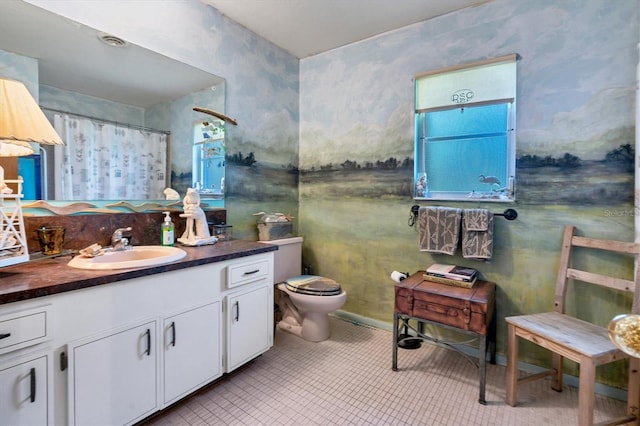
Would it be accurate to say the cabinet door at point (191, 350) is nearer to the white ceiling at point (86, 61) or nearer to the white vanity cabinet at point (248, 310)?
the white vanity cabinet at point (248, 310)

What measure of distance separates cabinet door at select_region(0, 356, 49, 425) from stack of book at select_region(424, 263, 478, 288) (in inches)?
80.1

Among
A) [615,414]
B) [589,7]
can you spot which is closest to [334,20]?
[589,7]

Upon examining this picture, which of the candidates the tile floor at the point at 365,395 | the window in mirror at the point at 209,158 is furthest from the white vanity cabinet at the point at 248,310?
the window in mirror at the point at 209,158

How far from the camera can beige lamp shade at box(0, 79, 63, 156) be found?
1260 mm

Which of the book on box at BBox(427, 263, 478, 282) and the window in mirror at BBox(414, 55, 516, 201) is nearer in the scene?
the book on box at BBox(427, 263, 478, 282)

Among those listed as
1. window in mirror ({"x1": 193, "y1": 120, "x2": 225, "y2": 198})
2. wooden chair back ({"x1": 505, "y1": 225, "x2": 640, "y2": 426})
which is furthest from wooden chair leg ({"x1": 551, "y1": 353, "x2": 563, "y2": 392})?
window in mirror ({"x1": 193, "y1": 120, "x2": 225, "y2": 198})

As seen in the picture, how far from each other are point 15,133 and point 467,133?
2.56 metres

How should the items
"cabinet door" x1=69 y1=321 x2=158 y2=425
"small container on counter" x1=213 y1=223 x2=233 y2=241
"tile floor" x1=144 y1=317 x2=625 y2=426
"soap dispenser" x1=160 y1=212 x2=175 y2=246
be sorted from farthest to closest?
"small container on counter" x1=213 y1=223 x2=233 y2=241, "soap dispenser" x1=160 y1=212 x2=175 y2=246, "tile floor" x1=144 y1=317 x2=625 y2=426, "cabinet door" x1=69 y1=321 x2=158 y2=425

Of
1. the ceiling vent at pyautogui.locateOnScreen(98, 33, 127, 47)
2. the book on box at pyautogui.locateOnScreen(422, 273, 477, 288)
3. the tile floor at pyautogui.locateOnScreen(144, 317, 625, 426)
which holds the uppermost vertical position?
the ceiling vent at pyautogui.locateOnScreen(98, 33, 127, 47)

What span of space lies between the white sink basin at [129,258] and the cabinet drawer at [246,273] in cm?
29

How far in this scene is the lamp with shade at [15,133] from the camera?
127 centimetres

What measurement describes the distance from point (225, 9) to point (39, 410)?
8.24 ft

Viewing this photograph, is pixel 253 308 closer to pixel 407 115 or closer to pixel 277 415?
pixel 277 415

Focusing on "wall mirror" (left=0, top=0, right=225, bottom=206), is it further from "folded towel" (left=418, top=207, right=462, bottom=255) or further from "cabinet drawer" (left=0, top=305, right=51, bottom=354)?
"folded towel" (left=418, top=207, right=462, bottom=255)
